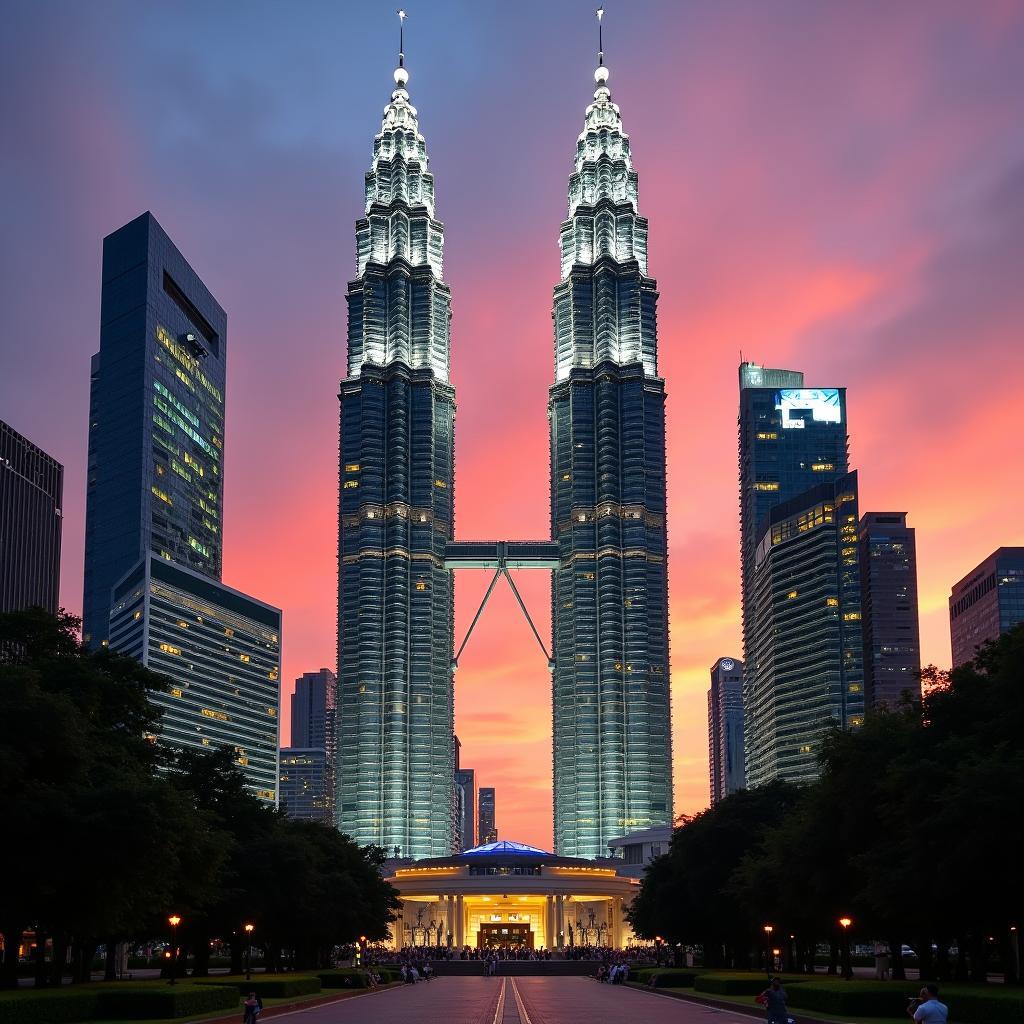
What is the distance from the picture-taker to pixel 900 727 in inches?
3169

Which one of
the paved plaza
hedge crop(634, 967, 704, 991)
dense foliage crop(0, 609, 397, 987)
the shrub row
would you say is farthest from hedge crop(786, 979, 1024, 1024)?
hedge crop(634, 967, 704, 991)

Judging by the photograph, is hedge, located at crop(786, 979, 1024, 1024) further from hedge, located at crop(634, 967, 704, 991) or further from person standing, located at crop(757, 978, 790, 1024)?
hedge, located at crop(634, 967, 704, 991)

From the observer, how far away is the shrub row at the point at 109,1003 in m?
50.6

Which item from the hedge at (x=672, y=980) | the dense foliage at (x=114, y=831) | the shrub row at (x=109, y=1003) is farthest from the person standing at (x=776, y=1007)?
the hedge at (x=672, y=980)

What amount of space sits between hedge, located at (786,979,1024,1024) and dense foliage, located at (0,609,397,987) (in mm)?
29352

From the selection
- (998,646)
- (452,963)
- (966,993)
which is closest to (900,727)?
(998,646)

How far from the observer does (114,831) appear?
60375 millimetres

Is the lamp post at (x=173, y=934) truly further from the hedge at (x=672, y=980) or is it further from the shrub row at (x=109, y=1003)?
the hedge at (x=672, y=980)

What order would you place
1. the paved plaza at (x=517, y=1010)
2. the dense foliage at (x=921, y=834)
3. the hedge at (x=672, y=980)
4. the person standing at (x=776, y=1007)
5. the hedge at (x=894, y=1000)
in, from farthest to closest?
the hedge at (x=672, y=980)
the dense foliage at (x=921, y=834)
the paved plaza at (x=517, y=1010)
the hedge at (x=894, y=1000)
the person standing at (x=776, y=1007)

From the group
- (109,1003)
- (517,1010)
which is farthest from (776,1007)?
(109,1003)

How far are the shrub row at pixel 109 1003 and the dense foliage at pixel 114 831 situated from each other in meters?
4.73

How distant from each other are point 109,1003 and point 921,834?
36.4 metres

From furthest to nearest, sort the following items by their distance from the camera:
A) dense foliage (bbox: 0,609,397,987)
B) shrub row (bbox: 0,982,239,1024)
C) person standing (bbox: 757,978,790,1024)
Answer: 1. dense foliage (bbox: 0,609,397,987)
2. shrub row (bbox: 0,982,239,1024)
3. person standing (bbox: 757,978,790,1024)

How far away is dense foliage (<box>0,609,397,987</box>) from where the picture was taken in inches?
2361
